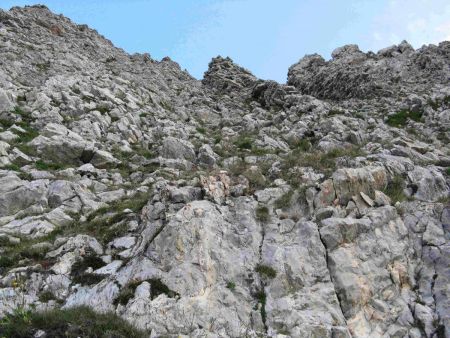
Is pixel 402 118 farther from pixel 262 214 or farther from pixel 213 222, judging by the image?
pixel 213 222

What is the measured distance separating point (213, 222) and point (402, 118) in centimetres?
2033

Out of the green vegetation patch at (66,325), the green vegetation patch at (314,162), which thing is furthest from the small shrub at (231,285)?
the green vegetation patch at (314,162)

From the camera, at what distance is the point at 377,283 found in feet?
39.5

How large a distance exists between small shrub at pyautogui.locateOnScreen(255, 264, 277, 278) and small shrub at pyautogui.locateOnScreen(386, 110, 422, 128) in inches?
754

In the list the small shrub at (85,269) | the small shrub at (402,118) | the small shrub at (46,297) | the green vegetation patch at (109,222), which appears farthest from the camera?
the small shrub at (402,118)

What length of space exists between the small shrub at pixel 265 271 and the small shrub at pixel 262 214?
2023 millimetres

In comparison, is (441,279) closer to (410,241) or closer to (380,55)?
(410,241)

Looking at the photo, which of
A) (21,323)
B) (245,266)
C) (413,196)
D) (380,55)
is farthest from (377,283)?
(380,55)

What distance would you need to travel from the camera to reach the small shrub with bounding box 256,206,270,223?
1395 cm

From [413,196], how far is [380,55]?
3104 centimetres

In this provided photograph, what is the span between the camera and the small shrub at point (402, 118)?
2854cm

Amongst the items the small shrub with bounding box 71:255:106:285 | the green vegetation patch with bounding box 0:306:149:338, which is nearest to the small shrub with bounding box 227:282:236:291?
the green vegetation patch with bounding box 0:306:149:338

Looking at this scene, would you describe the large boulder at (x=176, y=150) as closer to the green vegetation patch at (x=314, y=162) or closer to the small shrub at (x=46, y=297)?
the green vegetation patch at (x=314, y=162)

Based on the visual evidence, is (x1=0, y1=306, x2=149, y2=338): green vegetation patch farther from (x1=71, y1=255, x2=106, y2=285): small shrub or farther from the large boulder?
the large boulder
